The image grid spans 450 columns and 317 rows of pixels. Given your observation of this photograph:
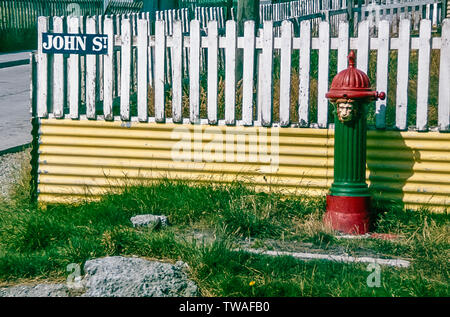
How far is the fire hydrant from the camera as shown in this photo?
606 centimetres

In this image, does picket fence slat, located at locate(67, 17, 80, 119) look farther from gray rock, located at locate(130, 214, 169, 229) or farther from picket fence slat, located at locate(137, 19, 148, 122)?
gray rock, located at locate(130, 214, 169, 229)

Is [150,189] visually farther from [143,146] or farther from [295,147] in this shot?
[295,147]

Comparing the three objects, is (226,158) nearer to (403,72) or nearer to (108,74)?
(108,74)

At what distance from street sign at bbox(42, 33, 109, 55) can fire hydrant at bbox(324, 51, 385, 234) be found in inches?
87.7

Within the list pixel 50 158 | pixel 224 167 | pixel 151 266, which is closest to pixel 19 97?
pixel 50 158

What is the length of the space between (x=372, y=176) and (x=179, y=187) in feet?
5.50

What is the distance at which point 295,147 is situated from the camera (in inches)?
266

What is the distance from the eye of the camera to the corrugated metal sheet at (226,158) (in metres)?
6.50

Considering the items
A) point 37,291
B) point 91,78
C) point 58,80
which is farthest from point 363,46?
point 37,291

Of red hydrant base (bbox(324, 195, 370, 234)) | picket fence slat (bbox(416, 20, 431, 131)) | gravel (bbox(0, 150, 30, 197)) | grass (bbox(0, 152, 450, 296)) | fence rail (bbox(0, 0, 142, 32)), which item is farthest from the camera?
fence rail (bbox(0, 0, 142, 32))

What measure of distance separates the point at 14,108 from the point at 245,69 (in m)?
7.94

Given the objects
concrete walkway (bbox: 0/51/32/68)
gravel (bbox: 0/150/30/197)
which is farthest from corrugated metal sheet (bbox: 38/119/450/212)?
concrete walkway (bbox: 0/51/32/68)

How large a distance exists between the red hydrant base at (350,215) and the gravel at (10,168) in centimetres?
329
